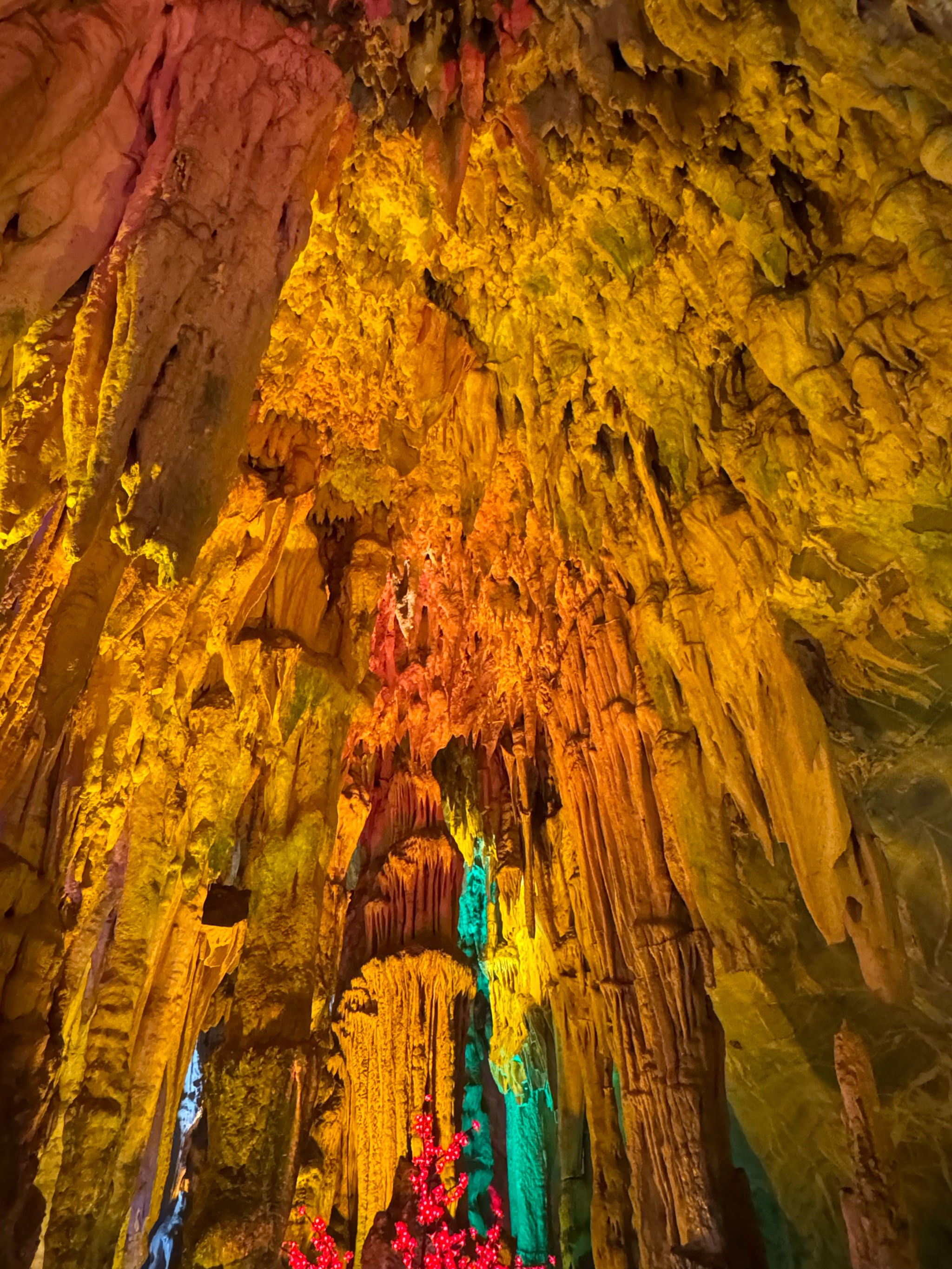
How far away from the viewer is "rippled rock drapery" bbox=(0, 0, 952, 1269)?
368 cm

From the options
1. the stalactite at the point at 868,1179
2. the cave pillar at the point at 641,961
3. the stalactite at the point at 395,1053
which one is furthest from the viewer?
the stalactite at the point at 395,1053

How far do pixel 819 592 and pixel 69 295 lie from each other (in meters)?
4.42

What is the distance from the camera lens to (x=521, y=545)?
8.04 meters

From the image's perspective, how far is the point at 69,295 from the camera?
3.76 metres

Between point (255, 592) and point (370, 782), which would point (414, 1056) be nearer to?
point (370, 782)

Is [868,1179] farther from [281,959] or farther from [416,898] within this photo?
[416,898]

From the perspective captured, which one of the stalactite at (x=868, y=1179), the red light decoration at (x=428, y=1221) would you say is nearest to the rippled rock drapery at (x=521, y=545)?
the stalactite at (x=868, y=1179)

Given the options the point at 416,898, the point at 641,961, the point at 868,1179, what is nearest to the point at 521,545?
the point at 641,961

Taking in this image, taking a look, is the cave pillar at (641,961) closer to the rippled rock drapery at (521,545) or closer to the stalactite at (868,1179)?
the rippled rock drapery at (521,545)

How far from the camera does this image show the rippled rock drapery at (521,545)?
12.1 ft

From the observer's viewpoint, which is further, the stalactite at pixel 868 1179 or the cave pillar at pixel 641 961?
the cave pillar at pixel 641 961

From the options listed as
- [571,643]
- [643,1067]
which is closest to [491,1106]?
[643,1067]

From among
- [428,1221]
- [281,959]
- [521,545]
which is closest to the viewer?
[281,959]

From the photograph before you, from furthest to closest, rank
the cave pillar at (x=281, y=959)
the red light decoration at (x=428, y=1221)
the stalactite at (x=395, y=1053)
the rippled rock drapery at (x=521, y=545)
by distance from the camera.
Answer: the stalactite at (x=395, y=1053)
the red light decoration at (x=428, y=1221)
the cave pillar at (x=281, y=959)
the rippled rock drapery at (x=521, y=545)
